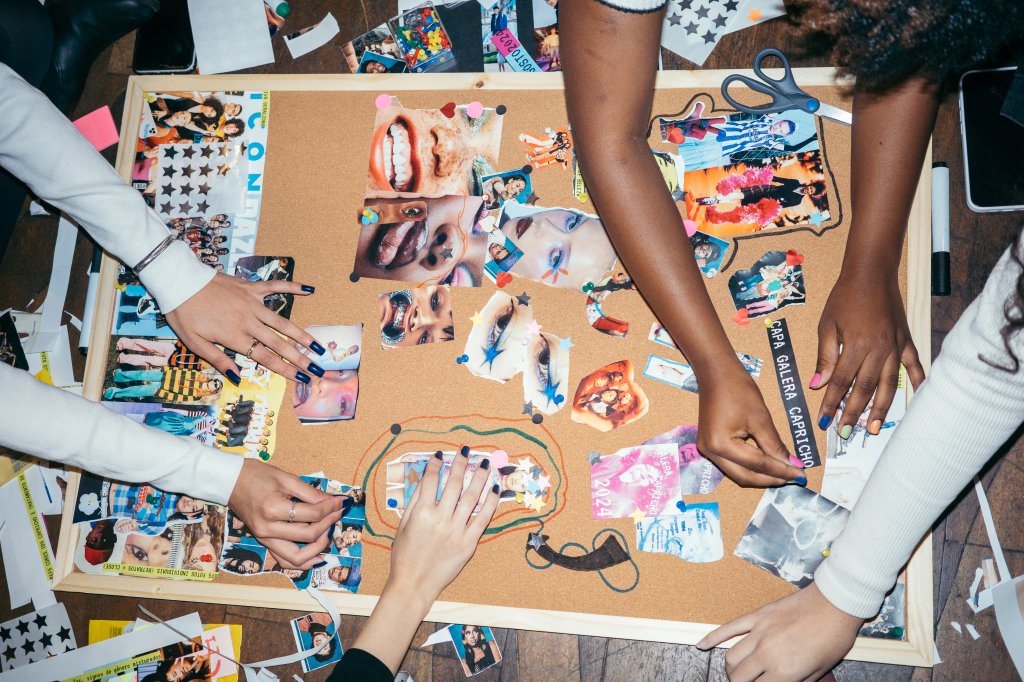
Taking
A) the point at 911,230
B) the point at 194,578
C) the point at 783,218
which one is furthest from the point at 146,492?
the point at 911,230

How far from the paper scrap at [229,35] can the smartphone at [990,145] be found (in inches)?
48.1

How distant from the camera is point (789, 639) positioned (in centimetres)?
89

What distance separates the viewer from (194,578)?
102 cm

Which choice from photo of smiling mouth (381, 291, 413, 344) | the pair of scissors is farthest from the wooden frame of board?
photo of smiling mouth (381, 291, 413, 344)

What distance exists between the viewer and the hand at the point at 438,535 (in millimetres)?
960

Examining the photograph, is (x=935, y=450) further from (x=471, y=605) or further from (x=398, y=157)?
(x=398, y=157)

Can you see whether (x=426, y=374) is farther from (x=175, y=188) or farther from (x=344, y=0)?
(x=344, y=0)

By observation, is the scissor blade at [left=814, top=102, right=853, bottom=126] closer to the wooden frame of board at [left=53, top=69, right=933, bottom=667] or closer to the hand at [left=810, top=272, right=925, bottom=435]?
the wooden frame of board at [left=53, top=69, right=933, bottom=667]

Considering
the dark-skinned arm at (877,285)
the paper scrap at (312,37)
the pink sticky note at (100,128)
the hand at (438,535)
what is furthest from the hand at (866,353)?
the pink sticky note at (100,128)

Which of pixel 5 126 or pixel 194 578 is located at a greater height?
pixel 5 126

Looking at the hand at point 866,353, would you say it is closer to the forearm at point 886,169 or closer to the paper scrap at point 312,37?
the forearm at point 886,169

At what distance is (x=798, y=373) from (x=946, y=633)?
47cm

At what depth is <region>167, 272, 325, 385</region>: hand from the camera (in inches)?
41.3

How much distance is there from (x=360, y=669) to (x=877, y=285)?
0.90 m
